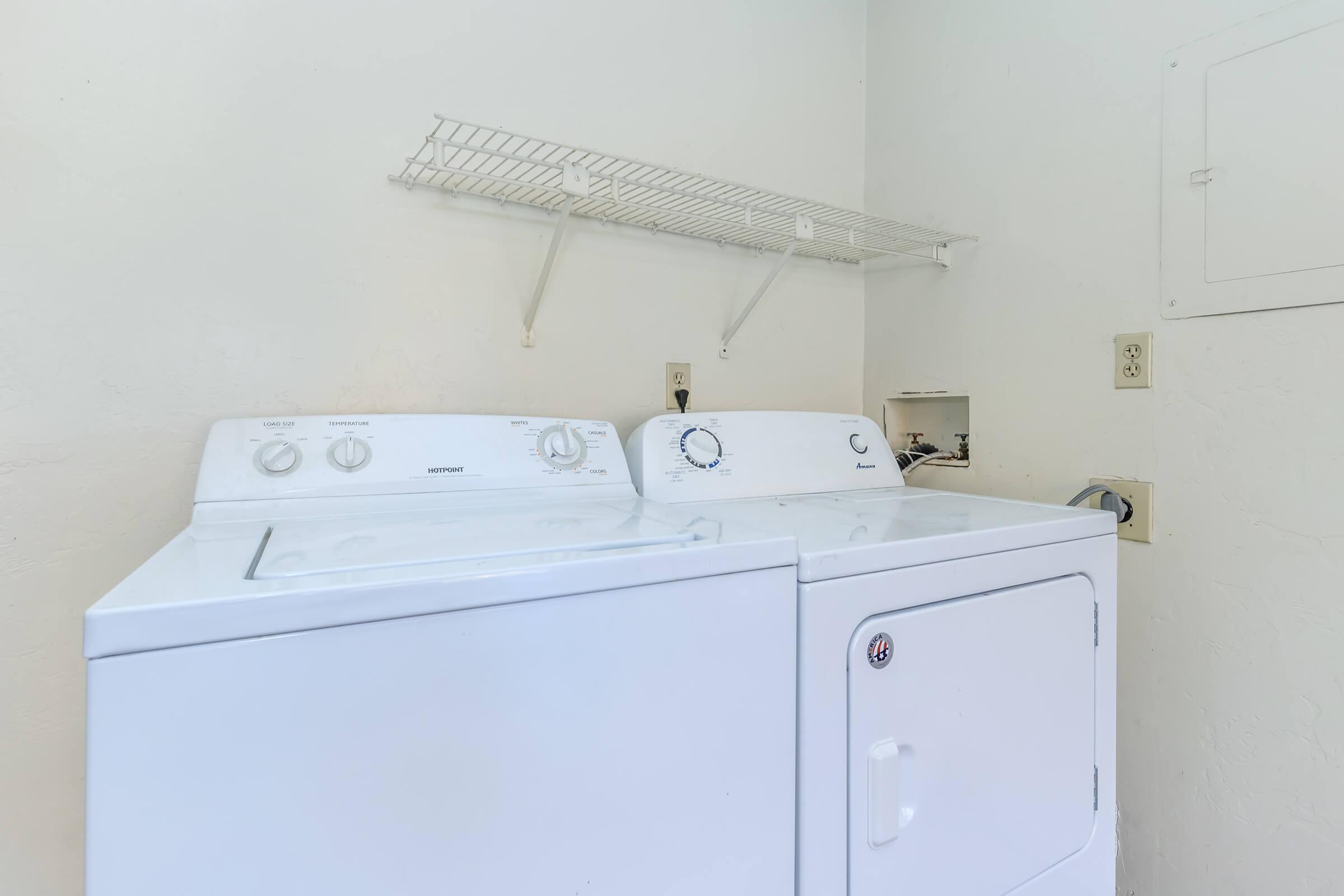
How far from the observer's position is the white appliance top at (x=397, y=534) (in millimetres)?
556

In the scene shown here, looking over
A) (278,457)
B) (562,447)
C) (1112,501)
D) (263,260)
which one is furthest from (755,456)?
(263,260)

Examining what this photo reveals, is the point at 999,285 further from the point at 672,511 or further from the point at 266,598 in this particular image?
the point at 266,598

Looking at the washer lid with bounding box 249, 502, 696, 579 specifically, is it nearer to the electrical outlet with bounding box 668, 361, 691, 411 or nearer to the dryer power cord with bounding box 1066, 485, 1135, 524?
the electrical outlet with bounding box 668, 361, 691, 411

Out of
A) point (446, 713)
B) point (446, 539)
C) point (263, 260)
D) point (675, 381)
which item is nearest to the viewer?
point (446, 713)

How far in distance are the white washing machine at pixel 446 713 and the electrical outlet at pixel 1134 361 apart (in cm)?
96

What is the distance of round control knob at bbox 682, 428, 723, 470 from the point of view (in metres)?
1.34

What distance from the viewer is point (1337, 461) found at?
1052 mm

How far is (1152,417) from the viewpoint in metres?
1.28

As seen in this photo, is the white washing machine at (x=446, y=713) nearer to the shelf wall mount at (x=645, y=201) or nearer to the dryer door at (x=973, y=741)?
the dryer door at (x=973, y=741)

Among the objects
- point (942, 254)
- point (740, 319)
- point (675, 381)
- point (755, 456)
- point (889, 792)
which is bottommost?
point (889, 792)

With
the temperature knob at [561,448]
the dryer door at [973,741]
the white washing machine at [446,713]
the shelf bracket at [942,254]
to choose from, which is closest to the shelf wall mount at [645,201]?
the shelf bracket at [942,254]

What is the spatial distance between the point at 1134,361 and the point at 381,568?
4.60ft

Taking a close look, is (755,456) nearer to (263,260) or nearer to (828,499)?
(828,499)

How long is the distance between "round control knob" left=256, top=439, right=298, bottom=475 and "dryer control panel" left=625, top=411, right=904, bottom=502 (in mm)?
603
